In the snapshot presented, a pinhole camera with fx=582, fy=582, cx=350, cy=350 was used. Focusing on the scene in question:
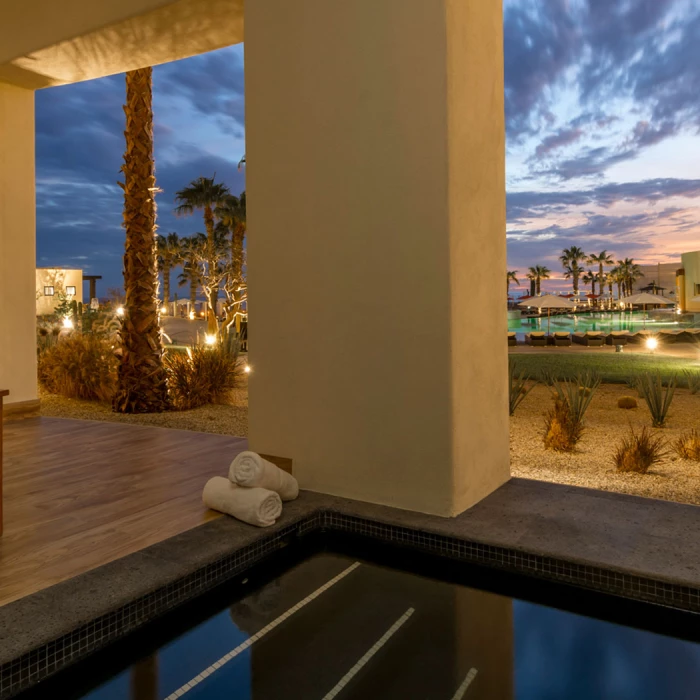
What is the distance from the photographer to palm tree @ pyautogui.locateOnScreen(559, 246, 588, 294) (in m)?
59.7

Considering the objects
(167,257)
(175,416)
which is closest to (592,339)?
(175,416)

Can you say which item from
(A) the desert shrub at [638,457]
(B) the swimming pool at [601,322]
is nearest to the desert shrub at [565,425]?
(A) the desert shrub at [638,457]

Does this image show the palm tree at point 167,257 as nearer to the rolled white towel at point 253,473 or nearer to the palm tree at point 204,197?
the palm tree at point 204,197

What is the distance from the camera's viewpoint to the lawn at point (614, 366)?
1055 centimetres

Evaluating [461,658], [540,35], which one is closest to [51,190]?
[540,35]

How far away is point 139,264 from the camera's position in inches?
254

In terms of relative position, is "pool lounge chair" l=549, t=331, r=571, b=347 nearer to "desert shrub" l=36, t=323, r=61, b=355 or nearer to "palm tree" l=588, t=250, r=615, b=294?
"desert shrub" l=36, t=323, r=61, b=355

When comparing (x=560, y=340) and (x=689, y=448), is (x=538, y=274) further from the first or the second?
(x=689, y=448)

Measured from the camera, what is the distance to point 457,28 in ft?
8.69

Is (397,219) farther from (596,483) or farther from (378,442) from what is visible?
(596,483)

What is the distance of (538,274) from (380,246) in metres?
62.0

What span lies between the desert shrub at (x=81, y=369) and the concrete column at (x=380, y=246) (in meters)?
4.77

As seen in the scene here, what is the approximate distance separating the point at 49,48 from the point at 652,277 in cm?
6436

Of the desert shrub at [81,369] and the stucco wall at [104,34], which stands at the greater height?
the stucco wall at [104,34]
